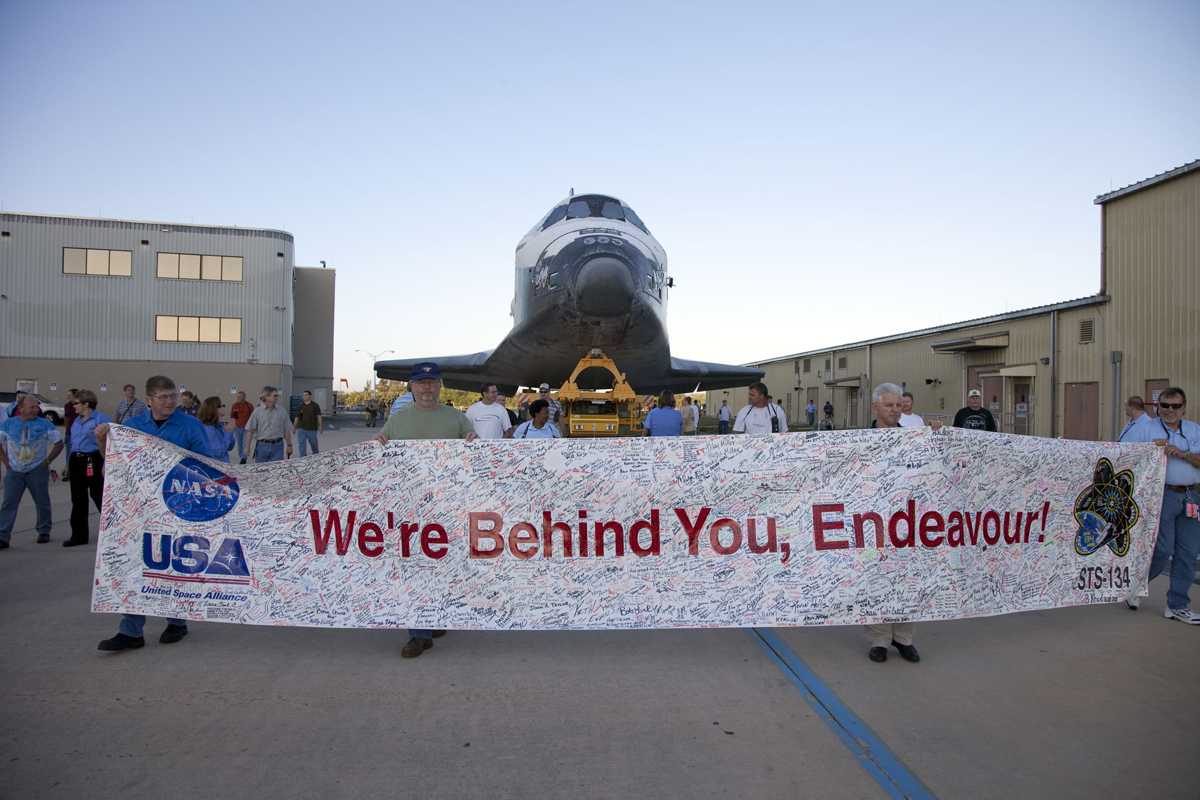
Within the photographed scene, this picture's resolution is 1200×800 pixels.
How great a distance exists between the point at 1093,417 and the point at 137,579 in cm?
2387

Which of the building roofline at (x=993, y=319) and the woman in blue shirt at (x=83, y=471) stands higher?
the building roofline at (x=993, y=319)

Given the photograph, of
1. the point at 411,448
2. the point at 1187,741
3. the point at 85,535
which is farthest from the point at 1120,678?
the point at 85,535

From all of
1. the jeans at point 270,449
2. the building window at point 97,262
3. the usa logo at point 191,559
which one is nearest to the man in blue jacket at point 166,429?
the usa logo at point 191,559

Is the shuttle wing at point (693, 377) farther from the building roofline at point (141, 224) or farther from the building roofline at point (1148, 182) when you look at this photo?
the building roofline at point (141, 224)

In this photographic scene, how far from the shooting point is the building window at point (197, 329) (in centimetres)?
3281

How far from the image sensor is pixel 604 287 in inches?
367

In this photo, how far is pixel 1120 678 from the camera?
12.1 ft

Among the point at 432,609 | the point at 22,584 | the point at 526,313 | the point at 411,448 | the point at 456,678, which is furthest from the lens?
the point at 526,313

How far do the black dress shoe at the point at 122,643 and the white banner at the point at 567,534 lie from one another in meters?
0.18

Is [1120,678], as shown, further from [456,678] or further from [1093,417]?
[1093,417]

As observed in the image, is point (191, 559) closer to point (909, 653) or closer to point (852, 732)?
point (852, 732)

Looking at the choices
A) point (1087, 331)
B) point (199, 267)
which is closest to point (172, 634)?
point (1087, 331)

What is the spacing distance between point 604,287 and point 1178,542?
675cm


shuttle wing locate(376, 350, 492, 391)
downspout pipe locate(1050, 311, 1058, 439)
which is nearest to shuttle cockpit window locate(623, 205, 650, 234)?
shuttle wing locate(376, 350, 492, 391)
